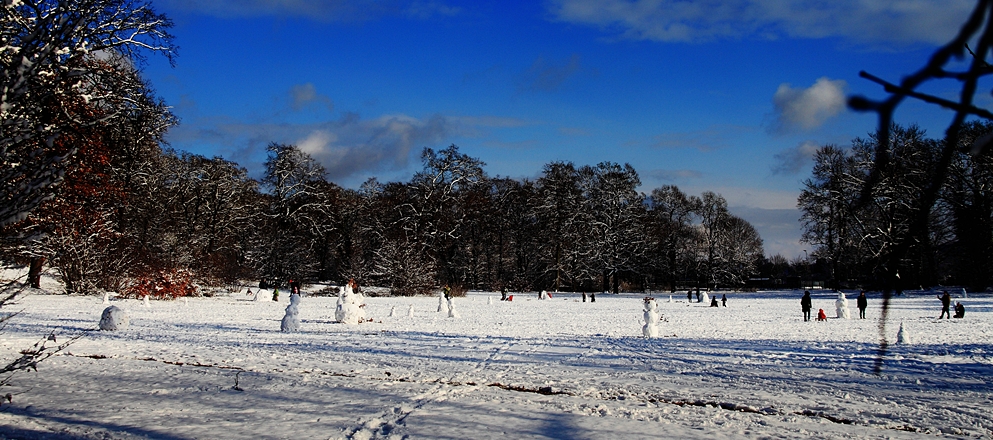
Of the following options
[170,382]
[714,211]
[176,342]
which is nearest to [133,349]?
[176,342]

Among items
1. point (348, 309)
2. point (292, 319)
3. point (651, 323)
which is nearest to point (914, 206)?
point (651, 323)

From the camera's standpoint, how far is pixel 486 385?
383 inches

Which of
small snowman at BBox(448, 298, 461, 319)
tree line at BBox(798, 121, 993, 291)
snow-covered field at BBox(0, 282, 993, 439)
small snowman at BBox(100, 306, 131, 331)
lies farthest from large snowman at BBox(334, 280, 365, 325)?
tree line at BBox(798, 121, 993, 291)

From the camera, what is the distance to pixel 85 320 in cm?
1764

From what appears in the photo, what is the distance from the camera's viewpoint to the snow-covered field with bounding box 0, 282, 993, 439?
7.13 meters

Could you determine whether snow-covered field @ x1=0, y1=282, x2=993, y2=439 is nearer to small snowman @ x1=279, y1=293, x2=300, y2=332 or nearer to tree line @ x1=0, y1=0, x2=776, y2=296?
small snowman @ x1=279, y1=293, x2=300, y2=332

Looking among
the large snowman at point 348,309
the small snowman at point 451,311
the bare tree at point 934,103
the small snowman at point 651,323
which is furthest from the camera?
the small snowman at point 451,311

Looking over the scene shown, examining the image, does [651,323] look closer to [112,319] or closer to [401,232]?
[112,319]

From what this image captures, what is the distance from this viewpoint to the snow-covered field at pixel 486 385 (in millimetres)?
7133

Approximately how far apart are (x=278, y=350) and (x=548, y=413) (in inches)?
289

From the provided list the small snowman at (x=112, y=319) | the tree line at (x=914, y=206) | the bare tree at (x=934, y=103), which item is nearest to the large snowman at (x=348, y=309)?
the small snowman at (x=112, y=319)

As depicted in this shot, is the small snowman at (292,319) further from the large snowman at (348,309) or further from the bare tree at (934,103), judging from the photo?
the bare tree at (934,103)

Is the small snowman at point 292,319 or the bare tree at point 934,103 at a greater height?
the bare tree at point 934,103

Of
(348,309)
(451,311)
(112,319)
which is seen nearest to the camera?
(112,319)
